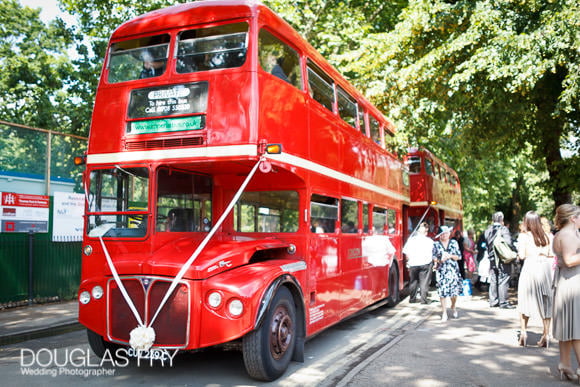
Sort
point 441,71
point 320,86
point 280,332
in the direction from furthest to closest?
point 441,71, point 320,86, point 280,332

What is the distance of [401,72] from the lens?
12812 mm

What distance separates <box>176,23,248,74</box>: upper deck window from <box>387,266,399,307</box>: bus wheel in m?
7.09

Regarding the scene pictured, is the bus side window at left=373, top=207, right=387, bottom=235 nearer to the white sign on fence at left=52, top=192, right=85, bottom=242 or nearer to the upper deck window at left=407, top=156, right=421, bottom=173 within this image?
the upper deck window at left=407, top=156, right=421, bottom=173

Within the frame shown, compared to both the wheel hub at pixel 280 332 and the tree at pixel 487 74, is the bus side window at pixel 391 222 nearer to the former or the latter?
the tree at pixel 487 74

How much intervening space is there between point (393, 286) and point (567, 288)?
6.30 meters

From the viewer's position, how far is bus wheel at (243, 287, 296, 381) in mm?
5262

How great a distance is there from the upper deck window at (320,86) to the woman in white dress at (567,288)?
347cm

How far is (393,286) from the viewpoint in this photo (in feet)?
38.1

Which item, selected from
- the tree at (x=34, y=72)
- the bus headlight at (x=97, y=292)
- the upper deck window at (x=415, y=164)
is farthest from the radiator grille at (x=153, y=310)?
the tree at (x=34, y=72)

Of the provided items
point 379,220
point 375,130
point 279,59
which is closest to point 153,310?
point 279,59

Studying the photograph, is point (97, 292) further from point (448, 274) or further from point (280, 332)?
point (448, 274)

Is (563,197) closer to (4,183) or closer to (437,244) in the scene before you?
(437,244)

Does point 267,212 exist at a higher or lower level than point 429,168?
lower

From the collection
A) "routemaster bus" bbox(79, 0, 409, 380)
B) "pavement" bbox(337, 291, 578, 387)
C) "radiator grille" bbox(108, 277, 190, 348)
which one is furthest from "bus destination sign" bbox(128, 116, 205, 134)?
"pavement" bbox(337, 291, 578, 387)
